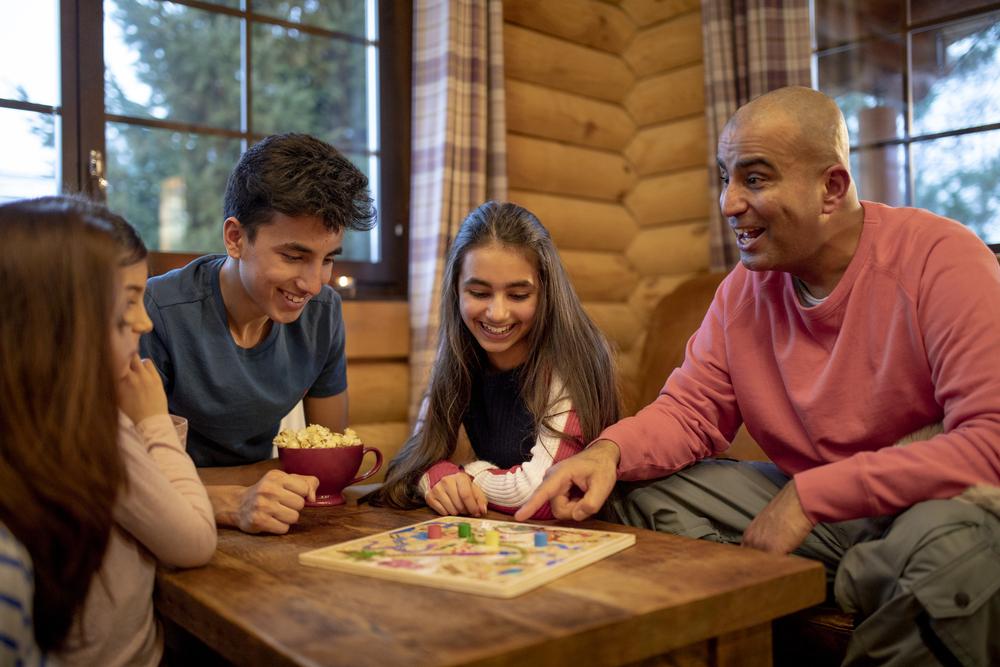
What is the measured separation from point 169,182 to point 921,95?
2.57 metres

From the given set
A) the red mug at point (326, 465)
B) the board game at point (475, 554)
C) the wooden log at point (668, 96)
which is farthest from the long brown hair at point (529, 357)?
the wooden log at point (668, 96)

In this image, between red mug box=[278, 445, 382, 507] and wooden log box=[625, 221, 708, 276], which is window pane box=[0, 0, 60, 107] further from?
wooden log box=[625, 221, 708, 276]

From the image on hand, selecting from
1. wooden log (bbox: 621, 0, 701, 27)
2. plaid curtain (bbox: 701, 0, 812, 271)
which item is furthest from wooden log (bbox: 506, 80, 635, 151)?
plaid curtain (bbox: 701, 0, 812, 271)

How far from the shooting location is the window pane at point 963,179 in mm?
2746

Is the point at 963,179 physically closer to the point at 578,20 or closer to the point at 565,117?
the point at 565,117

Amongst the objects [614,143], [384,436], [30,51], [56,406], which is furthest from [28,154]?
[614,143]

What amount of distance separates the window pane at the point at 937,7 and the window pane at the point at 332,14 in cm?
189

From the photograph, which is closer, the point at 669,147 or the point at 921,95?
the point at 921,95

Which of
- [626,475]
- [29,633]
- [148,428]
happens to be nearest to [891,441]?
[626,475]

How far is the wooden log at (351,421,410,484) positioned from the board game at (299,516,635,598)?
5.14ft

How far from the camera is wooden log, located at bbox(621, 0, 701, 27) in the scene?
136 inches

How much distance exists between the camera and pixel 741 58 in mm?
3121

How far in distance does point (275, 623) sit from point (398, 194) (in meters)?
2.27

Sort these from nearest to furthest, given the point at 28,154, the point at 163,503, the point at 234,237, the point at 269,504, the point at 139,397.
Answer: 1. the point at 163,503
2. the point at 139,397
3. the point at 269,504
4. the point at 234,237
5. the point at 28,154
